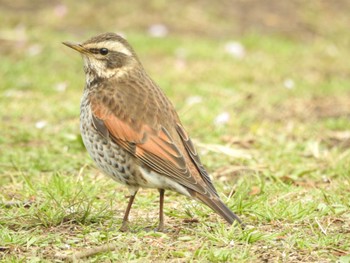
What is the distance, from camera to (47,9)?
15.4 m

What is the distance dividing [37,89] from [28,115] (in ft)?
4.41

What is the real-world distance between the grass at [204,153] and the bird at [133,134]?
34cm

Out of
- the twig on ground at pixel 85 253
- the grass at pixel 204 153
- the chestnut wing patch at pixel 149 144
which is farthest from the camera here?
the chestnut wing patch at pixel 149 144

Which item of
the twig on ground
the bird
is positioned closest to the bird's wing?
the bird

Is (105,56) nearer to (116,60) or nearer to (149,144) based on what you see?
(116,60)

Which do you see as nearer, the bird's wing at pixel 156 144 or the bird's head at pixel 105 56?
the bird's wing at pixel 156 144

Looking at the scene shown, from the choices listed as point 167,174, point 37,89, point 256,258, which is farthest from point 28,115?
point 256,258

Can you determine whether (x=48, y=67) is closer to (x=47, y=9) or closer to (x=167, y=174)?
(x=47, y=9)

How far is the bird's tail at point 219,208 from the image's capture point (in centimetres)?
573

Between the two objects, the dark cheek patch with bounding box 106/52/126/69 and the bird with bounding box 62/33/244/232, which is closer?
the bird with bounding box 62/33/244/232

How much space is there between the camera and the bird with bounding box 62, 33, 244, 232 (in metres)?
5.96

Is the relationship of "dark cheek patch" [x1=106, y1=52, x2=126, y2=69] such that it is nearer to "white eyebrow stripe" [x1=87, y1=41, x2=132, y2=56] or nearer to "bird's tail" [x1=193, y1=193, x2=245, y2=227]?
"white eyebrow stripe" [x1=87, y1=41, x2=132, y2=56]

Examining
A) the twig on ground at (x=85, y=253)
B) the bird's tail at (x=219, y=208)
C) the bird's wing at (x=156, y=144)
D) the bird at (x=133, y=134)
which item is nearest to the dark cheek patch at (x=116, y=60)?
the bird at (x=133, y=134)

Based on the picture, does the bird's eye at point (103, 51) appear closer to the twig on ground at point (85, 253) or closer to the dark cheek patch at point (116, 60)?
the dark cheek patch at point (116, 60)
